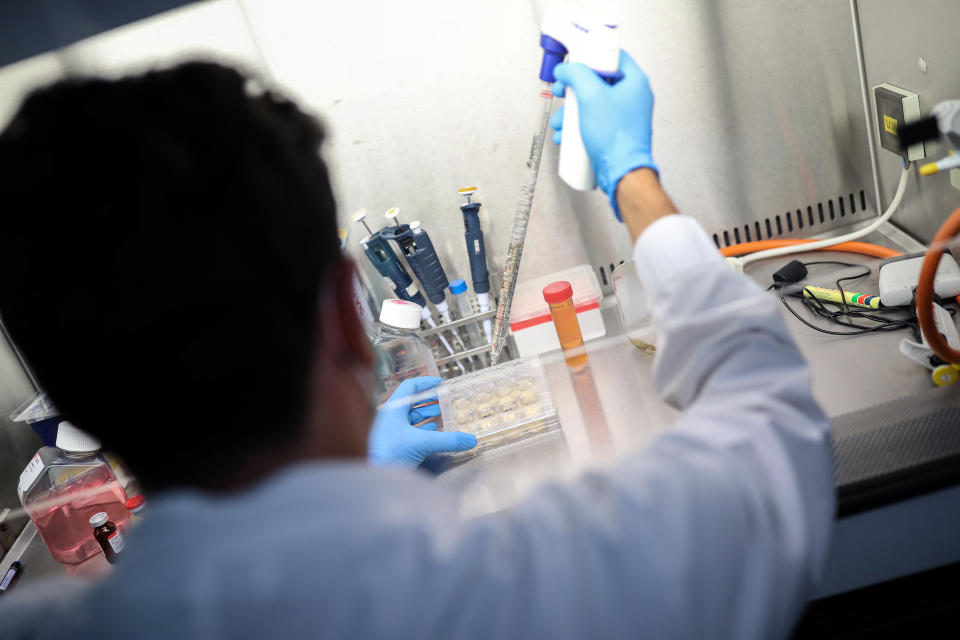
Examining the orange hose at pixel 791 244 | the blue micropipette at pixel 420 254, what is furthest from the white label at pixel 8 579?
the orange hose at pixel 791 244

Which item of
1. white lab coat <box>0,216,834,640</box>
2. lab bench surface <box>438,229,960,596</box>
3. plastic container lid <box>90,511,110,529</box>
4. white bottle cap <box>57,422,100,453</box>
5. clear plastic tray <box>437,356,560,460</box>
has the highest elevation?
white lab coat <box>0,216,834,640</box>

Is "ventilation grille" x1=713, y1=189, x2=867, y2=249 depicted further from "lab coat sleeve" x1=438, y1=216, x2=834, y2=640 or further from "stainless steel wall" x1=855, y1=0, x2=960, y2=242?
"lab coat sleeve" x1=438, y1=216, x2=834, y2=640

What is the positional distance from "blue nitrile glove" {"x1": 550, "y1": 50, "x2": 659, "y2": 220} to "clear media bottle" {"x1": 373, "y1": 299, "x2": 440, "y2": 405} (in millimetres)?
538

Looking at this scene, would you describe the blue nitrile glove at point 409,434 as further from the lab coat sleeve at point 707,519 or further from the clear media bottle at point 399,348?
the lab coat sleeve at point 707,519

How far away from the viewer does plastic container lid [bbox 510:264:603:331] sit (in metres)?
1.60

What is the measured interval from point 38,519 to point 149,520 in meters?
1.10

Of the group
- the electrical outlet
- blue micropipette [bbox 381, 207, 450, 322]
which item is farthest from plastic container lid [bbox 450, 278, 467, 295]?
the electrical outlet

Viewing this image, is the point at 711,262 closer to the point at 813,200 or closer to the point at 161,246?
the point at 161,246

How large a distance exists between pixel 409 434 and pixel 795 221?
1.00 meters

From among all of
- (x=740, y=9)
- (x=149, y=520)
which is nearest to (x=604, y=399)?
(x=740, y=9)

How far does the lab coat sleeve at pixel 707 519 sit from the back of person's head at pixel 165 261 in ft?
0.81

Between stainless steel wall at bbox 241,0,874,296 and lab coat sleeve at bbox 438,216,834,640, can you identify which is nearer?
lab coat sleeve at bbox 438,216,834,640

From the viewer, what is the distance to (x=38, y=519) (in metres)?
1.49

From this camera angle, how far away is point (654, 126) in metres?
1.60
